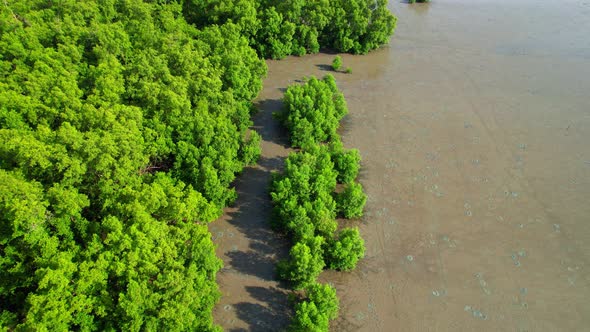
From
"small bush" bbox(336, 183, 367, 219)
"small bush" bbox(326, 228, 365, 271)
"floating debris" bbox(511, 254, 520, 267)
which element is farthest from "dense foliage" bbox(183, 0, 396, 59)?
"floating debris" bbox(511, 254, 520, 267)

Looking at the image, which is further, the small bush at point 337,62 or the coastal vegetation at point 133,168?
the small bush at point 337,62

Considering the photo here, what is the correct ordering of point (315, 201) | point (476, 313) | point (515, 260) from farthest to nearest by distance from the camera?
point (315, 201) → point (515, 260) → point (476, 313)

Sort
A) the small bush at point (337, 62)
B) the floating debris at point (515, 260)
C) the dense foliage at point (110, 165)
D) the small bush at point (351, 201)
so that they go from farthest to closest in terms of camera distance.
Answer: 1. the small bush at point (337, 62)
2. the small bush at point (351, 201)
3. the floating debris at point (515, 260)
4. the dense foliage at point (110, 165)

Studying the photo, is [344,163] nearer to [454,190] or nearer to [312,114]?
[312,114]

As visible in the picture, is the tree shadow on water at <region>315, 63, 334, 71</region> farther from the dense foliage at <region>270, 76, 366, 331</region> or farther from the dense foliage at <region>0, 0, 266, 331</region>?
the dense foliage at <region>0, 0, 266, 331</region>

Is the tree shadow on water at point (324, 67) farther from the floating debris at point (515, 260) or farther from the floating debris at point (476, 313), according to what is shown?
the floating debris at point (476, 313)

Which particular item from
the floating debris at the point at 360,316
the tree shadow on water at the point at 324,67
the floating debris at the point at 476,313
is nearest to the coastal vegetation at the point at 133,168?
the floating debris at the point at 360,316

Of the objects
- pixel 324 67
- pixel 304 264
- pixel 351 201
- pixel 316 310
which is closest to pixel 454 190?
pixel 351 201
